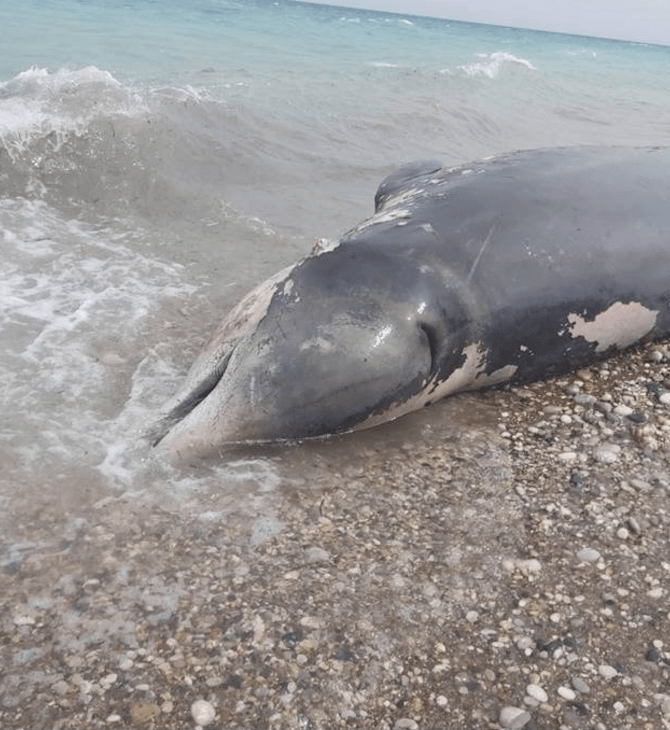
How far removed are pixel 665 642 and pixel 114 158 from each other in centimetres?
711

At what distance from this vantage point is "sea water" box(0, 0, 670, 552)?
3705 millimetres

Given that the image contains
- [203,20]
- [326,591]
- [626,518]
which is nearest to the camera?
[326,591]

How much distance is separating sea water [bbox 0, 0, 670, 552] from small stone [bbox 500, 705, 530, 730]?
1191mm

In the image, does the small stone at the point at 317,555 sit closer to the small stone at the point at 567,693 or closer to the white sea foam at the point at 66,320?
the small stone at the point at 567,693

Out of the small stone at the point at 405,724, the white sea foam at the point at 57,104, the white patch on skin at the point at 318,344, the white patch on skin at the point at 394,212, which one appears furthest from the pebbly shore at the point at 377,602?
the white sea foam at the point at 57,104

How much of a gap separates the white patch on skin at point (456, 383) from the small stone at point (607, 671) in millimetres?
1569

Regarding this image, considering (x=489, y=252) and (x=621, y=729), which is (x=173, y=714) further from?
(x=489, y=252)

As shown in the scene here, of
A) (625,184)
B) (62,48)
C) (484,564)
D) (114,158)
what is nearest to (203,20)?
(62,48)

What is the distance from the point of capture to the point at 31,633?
109 inches

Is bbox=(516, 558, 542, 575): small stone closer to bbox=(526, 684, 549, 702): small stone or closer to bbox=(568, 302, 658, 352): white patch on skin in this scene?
bbox=(526, 684, 549, 702): small stone

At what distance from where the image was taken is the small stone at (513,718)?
8.21ft

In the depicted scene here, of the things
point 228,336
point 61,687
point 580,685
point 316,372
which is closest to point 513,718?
point 580,685

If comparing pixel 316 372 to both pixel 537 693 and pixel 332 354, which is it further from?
Answer: pixel 537 693

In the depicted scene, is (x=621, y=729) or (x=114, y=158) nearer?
(x=621, y=729)
